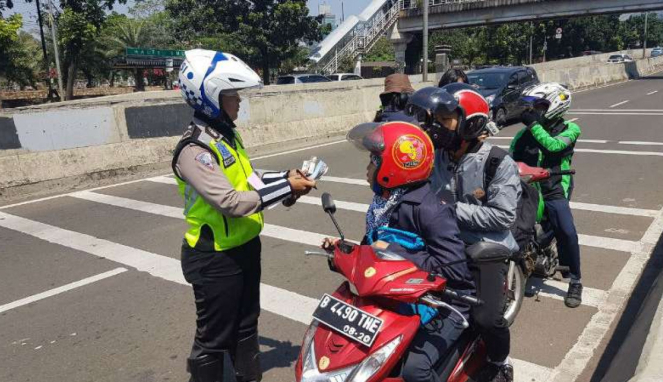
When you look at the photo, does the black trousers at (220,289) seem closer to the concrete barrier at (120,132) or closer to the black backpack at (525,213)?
the black backpack at (525,213)

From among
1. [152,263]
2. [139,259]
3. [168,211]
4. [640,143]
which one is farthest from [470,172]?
Result: [640,143]

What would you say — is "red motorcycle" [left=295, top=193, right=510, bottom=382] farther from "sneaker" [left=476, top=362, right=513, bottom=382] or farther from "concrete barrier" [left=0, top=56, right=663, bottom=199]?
"concrete barrier" [left=0, top=56, right=663, bottom=199]

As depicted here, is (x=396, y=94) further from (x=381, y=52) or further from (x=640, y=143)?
(x=381, y=52)

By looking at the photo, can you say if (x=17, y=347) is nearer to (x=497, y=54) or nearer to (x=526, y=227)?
(x=526, y=227)

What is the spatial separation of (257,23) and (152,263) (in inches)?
1253

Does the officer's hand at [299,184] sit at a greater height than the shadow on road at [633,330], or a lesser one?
greater

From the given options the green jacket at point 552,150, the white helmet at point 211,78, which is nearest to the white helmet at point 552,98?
the green jacket at point 552,150

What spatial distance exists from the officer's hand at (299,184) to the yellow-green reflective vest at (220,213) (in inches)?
9.4

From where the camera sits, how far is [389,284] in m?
2.26

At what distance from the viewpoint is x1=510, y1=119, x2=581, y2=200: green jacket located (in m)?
4.59

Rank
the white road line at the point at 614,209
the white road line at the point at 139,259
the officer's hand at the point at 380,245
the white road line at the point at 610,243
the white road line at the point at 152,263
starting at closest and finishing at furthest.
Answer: the officer's hand at the point at 380,245 → the white road line at the point at 152,263 → the white road line at the point at 139,259 → the white road line at the point at 610,243 → the white road line at the point at 614,209

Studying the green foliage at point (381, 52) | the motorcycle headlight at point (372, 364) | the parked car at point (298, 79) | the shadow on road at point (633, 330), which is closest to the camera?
the motorcycle headlight at point (372, 364)

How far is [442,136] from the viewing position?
3270 millimetres

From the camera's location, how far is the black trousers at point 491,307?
2730 mm
